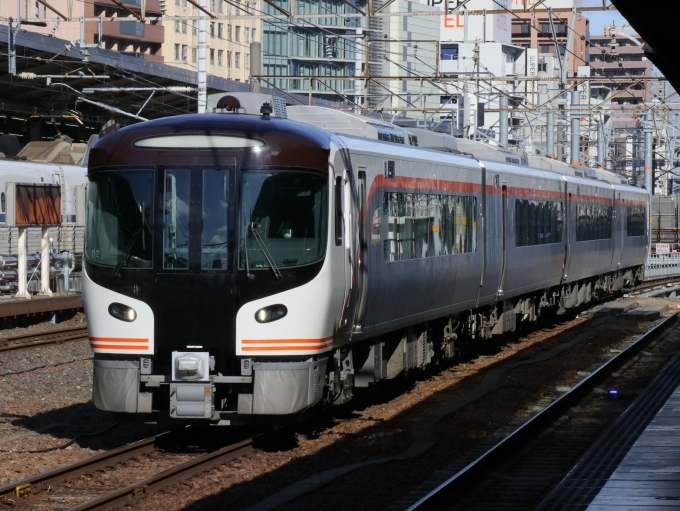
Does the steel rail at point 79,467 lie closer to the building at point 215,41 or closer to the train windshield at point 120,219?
the train windshield at point 120,219

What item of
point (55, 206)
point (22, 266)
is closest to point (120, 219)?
point (22, 266)

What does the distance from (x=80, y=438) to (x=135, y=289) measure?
5.46ft

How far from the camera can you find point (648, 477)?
29.1 feet

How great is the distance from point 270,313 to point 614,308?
19535mm

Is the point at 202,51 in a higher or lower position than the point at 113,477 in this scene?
higher

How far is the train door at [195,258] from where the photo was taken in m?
10.2

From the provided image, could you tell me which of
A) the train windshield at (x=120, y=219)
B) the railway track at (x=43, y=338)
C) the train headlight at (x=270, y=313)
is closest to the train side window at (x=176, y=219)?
the train windshield at (x=120, y=219)

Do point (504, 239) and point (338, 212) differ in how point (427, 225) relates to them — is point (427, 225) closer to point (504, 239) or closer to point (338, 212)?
point (338, 212)

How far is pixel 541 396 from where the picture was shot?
14711 mm

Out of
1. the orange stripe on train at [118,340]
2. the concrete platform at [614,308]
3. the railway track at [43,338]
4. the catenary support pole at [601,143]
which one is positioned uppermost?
the catenary support pole at [601,143]

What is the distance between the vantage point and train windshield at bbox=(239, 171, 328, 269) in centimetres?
1029

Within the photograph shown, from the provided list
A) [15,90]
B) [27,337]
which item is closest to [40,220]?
[27,337]

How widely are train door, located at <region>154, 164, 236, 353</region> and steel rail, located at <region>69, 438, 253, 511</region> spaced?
87 cm

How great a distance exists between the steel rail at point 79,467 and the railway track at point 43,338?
804 cm
